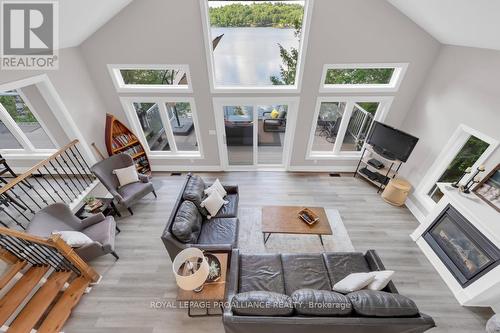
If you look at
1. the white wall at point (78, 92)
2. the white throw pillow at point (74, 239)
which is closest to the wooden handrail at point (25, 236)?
the white throw pillow at point (74, 239)

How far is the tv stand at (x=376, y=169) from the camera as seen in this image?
4.62m

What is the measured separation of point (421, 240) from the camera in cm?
370

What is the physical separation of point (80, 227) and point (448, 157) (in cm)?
651

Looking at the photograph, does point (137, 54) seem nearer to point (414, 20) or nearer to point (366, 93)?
point (366, 93)

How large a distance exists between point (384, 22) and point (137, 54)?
454 cm

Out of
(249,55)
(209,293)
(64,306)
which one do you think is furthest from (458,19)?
(64,306)

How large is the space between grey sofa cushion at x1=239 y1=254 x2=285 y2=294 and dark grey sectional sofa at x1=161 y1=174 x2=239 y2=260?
1.13 feet

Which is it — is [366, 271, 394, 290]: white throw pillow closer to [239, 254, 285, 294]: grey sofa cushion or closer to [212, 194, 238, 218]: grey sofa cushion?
[239, 254, 285, 294]: grey sofa cushion

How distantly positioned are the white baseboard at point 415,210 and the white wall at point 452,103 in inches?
4.3

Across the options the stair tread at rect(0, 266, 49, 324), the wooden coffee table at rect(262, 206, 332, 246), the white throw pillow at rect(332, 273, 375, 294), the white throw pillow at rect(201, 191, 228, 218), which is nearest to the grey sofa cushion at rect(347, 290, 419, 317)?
the white throw pillow at rect(332, 273, 375, 294)

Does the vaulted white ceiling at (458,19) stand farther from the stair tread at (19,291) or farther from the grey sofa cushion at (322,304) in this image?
the stair tread at (19,291)

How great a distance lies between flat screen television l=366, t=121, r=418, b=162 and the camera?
4.08 m

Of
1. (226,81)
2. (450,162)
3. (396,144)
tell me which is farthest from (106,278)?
(450,162)

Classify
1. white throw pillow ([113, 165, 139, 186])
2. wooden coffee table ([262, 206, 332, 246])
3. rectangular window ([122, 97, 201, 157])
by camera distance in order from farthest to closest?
rectangular window ([122, 97, 201, 157]), white throw pillow ([113, 165, 139, 186]), wooden coffee table ([262, 206, 332, 246])
